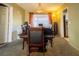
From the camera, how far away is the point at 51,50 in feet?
10.5

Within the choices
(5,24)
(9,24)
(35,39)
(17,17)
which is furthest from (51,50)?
(5,24)

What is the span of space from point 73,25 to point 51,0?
170 cm

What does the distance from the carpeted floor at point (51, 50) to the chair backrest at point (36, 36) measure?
A: 0.24m

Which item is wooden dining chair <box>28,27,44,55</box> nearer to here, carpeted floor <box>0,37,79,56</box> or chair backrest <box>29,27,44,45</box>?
chair backrest <box>29,27,44,45</box>

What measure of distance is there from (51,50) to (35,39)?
509mm

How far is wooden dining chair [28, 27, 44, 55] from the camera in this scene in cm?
289

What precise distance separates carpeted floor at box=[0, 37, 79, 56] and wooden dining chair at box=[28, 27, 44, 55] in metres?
0.13

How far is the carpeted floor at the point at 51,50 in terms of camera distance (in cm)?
297

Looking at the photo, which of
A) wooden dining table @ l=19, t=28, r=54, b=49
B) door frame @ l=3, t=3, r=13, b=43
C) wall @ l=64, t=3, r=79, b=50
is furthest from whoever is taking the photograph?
door frame @ l=3, t=3, r=13, b=43

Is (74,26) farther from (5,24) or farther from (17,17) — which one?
(5,24)

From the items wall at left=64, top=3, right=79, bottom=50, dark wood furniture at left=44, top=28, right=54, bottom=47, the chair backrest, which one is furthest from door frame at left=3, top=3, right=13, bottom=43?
wall at left=64, top=3, right=79, bottom=50

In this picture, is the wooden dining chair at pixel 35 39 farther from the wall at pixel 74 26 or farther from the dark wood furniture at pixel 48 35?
the wall at pixel 74 26

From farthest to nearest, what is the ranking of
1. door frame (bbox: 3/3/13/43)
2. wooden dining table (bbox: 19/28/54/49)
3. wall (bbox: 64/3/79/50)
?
door frame (bbox: 3/3/13/43) < wall (bbox: 64/3/79/50) < wooden dining table (bbox: 19/28/54/49)

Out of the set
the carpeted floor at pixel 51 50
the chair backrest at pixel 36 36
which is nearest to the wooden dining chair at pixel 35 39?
the chair backrest at pixel 36 36
